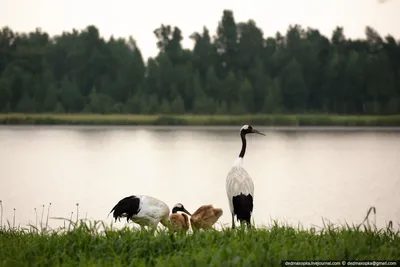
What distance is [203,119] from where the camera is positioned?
4672cm

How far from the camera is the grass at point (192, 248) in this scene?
5684 millimetres

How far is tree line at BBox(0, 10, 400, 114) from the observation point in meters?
49.1

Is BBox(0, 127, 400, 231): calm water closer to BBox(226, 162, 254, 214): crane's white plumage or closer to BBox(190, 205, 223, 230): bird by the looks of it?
BBox(226, 162, 254, 214): crane's white plumage

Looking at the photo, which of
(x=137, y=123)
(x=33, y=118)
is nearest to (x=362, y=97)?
(x=137, y=123)

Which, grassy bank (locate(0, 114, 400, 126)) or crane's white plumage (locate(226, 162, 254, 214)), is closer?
crane's white plumage (locate(226, 162, 254, 214))

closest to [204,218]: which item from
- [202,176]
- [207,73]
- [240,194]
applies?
[240,194]

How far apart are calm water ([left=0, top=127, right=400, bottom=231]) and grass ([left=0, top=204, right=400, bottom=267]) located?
2938 mm

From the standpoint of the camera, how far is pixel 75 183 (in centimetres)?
1895

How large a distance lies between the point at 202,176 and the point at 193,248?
565 inches

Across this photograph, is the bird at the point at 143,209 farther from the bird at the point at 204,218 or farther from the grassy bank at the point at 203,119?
the grassy bank at the point at 203,119

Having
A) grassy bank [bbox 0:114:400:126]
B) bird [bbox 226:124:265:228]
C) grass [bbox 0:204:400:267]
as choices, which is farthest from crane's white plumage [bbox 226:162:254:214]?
grassy bank [bbox 0:114:400:126]

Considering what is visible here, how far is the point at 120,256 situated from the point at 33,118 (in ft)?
126

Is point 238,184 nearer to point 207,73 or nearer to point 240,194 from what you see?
point 240,194

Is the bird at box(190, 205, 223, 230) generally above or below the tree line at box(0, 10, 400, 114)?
below
